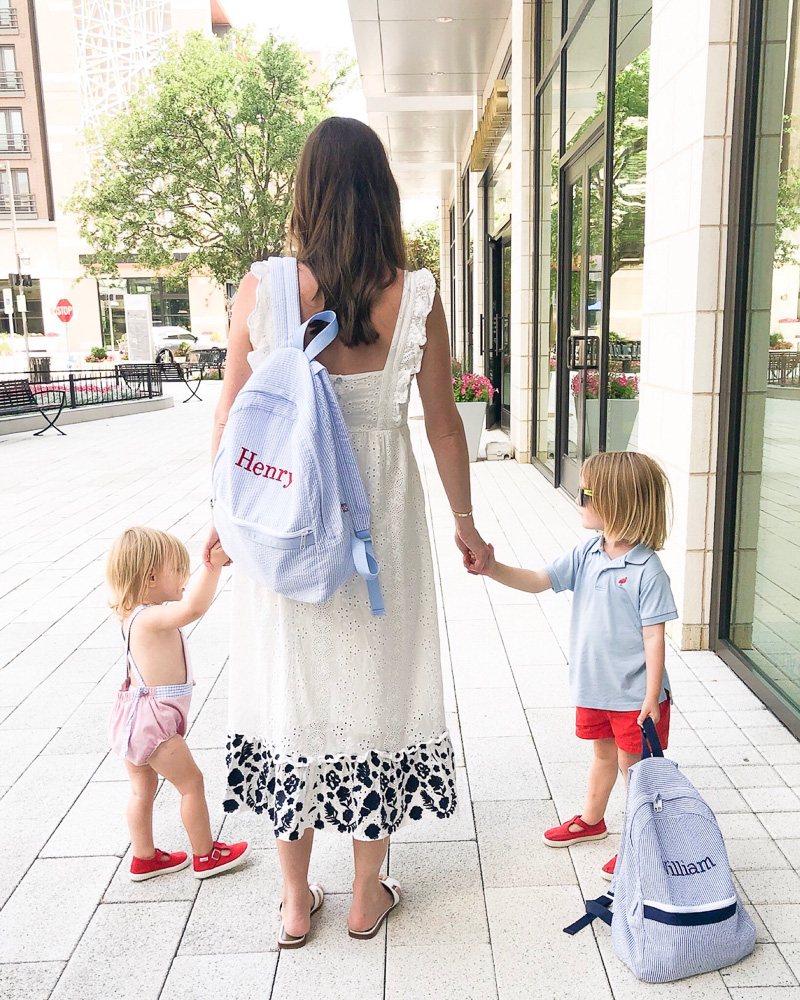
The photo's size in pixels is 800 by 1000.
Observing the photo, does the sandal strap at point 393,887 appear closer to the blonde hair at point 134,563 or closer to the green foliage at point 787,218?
the blonde hair at point 134,563

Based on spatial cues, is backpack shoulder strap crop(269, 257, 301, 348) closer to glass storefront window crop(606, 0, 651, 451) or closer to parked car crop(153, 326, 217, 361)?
glass storefront window crop(606, 0, 651, 451)

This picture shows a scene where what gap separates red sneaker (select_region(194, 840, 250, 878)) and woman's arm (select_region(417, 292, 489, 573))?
3.33 ft

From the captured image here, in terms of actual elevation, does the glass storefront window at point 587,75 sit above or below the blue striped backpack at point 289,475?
above

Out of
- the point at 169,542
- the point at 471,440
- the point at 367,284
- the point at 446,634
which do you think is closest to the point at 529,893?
the point at 169,542

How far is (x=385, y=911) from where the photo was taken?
218 centimetres

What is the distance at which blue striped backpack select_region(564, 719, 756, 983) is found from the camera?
192cm

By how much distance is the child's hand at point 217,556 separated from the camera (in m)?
2.02

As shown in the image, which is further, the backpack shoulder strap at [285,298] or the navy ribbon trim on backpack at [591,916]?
the navy ribbon trim on backpack at [591,916]

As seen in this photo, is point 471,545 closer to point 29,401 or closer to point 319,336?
point 319,336

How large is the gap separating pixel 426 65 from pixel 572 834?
39.0 feet

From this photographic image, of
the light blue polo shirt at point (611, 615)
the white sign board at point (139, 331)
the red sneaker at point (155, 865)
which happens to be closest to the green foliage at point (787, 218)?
the light blue polo shirt at point (611, 615)

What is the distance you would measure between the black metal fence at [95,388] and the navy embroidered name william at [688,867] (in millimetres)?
14757

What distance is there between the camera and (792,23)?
312 cm

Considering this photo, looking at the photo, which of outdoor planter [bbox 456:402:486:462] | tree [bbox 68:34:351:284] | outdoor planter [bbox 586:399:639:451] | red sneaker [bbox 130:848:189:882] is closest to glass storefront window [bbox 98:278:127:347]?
tree [bbox 68:34:351:284]
